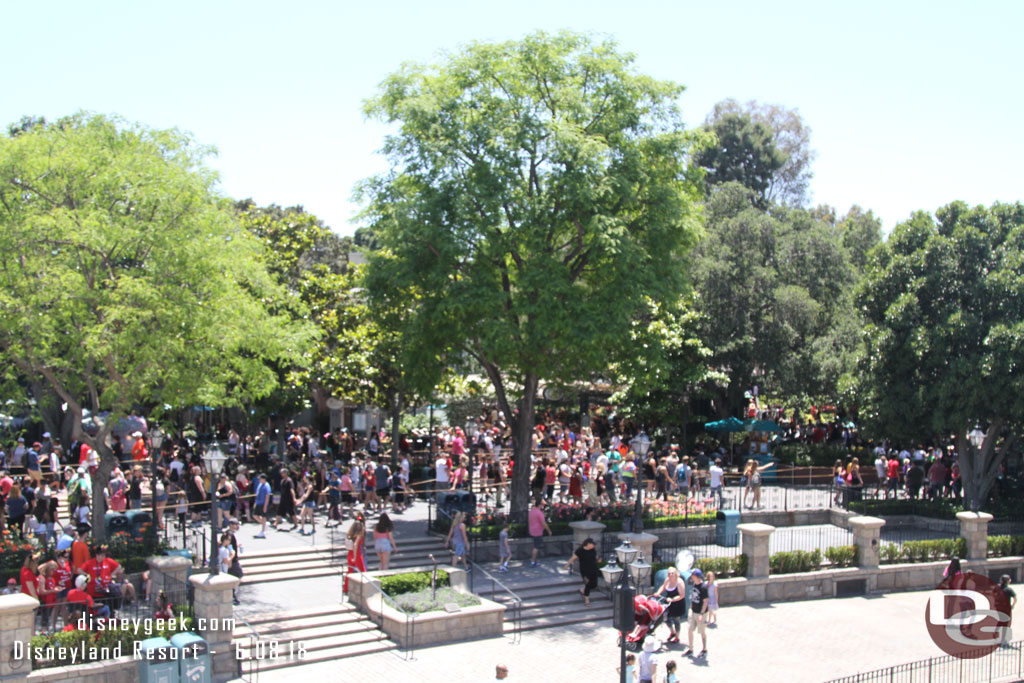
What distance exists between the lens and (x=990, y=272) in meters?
25.4

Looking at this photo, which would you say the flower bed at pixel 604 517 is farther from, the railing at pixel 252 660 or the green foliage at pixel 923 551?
the railing at pixel 252 660

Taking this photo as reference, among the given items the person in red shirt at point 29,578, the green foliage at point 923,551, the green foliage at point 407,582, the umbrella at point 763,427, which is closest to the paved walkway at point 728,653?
the green foliage at point 407,582

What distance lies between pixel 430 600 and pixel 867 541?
426 inches

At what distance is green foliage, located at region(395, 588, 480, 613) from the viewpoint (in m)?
17.2

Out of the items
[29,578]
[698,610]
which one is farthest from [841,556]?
[29,578]

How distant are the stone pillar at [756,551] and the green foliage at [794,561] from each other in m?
0.41

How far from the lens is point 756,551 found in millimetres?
20391

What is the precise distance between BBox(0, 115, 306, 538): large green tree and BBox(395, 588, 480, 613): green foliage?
5.97 metres

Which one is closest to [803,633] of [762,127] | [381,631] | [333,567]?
[381,631]

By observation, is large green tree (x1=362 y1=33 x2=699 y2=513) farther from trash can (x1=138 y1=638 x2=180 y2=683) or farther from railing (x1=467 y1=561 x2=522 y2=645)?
trash can (x1=138 y1=638 x2=180 y2=683)

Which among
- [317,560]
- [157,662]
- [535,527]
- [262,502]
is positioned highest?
[262,502]

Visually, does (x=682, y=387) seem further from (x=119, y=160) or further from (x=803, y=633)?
(x=119, y=160)

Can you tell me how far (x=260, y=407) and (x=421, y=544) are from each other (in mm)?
10307

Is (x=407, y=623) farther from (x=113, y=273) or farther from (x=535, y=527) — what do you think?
(x=113, y=273)
